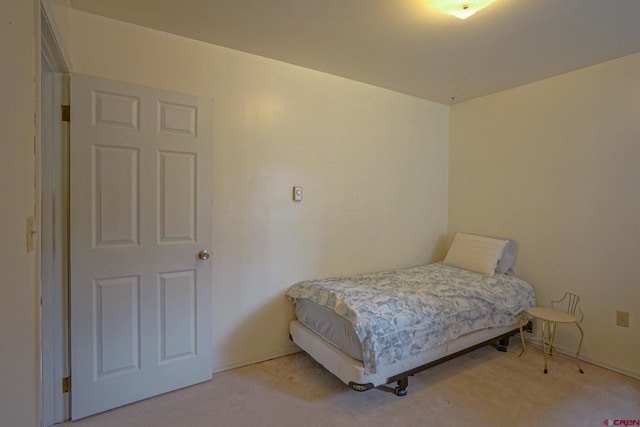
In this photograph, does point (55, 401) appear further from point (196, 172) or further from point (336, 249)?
point (336, 249)

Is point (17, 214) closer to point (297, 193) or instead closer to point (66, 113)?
point (66, 113)

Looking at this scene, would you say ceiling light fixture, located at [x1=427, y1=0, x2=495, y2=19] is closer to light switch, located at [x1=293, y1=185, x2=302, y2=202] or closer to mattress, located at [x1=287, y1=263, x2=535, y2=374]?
light switch, located at [x1=293, y1=185, x2=302, y2=202]

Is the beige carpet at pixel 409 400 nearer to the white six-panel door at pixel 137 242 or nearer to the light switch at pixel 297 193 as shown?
the white six-panel door at pixel 137 242

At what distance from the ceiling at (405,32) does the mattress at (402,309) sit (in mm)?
1822

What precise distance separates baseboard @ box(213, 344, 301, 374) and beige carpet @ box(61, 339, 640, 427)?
0.18ft

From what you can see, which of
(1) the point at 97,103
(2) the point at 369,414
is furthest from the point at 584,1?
(1) the point at 97,103

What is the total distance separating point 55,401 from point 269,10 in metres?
2.61

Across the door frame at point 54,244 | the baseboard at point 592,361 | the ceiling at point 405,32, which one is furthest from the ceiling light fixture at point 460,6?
the baseboard at point 592,361

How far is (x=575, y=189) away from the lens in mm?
2781

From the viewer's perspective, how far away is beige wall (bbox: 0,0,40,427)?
90 cm

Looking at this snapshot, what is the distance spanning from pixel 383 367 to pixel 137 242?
174 centimetres

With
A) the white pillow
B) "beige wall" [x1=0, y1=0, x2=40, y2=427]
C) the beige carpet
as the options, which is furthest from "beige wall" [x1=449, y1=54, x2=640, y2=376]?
"beige wall" [x1=0, y1=0, x2=40, y2=427]

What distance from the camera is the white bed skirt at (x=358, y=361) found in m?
2.02

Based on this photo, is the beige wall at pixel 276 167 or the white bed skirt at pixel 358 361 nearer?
the white bed skirt at pixel 358 361
